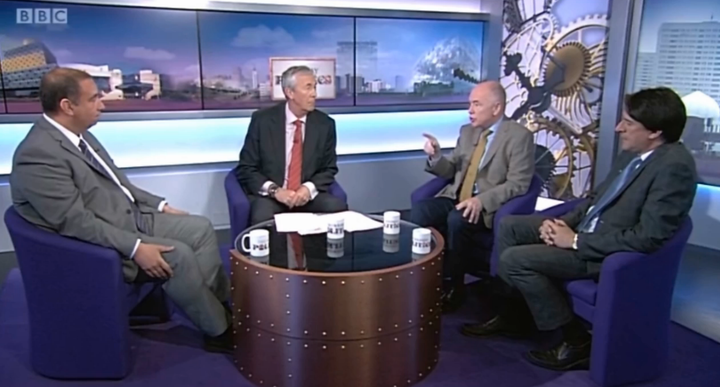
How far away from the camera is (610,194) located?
2824 mm

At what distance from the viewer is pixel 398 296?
2.48 meters

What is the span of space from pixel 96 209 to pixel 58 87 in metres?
0.55

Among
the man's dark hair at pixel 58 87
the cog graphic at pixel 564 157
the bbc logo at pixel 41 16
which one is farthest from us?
the cog graphic at pixel 564 157

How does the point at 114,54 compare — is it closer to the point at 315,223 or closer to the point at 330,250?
the point at 315,223

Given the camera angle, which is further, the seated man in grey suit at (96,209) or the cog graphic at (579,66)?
the cog graphic at (579,66)

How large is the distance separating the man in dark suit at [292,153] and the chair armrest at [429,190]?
17.8 inches

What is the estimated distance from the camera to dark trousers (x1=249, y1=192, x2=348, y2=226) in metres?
3.54

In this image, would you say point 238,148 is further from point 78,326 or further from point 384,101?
point 78,326

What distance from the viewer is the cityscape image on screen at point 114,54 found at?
→ 4082 millimetres

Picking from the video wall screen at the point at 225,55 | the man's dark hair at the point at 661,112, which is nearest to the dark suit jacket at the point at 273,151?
the video wall screen at the point at 225,55

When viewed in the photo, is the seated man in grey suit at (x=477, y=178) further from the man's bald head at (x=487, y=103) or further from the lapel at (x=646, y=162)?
the lapel at (x=646, y=162)

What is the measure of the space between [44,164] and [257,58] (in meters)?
2.56

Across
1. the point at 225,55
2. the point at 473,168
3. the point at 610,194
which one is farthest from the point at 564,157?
the point at 225,55

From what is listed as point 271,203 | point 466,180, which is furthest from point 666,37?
point 271,203
